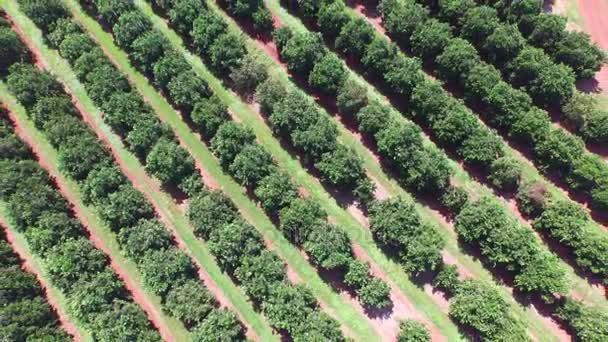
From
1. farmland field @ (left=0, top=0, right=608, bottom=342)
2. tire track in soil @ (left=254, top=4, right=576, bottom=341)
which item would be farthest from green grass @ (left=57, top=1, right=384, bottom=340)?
tire track in soil @ (left=254, top=4, right=576, bottom=341)

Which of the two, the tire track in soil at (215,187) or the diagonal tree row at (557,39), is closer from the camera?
the tire track in soil at (215,187)

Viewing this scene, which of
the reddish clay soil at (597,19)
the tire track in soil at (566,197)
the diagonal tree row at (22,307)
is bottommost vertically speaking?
the tire track in soil at (566,197)

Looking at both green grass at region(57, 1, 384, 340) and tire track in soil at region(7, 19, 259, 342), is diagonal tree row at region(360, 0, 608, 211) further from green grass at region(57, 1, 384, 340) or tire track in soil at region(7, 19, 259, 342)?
tire track in soil at region(7, 19, 259, 342)

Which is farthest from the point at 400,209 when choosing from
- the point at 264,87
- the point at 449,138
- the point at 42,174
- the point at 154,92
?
the point at 42,174

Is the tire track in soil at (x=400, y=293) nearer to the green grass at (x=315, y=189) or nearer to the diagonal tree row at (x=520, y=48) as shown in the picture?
the green grass at (x=315, y=189)

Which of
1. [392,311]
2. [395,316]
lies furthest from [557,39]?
[395,316]

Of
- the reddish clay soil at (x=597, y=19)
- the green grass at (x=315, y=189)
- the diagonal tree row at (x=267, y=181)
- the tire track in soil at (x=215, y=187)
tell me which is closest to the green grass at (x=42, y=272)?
the tire track in soil at (x=215, y=187)

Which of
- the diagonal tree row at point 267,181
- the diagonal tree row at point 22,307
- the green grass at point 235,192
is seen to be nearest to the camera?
the diagonal tree row at point 22,307
